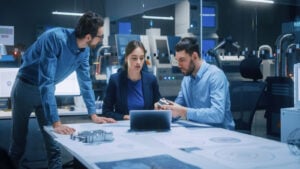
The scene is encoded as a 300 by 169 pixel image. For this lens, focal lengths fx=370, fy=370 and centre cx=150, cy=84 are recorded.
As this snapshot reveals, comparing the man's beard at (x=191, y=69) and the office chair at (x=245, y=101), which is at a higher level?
the man's beard at (x=191, y=69)

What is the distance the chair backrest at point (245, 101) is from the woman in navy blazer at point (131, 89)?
0.63 meters

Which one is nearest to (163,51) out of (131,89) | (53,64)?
(131,89)

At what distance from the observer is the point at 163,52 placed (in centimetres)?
450

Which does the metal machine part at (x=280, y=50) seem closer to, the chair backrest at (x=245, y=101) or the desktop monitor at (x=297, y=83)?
the desktop monitor at (x=297, y=83)

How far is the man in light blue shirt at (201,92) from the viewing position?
2.31m

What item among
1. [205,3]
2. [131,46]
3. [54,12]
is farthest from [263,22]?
[131,46]

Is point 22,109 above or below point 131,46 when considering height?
below

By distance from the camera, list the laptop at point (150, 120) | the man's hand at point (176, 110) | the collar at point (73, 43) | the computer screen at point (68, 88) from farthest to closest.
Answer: the computer screen at point (68, 88)
the collar at point (73, 43)
the man's hand at point (176, 110)
the laptop at point (150, 120)

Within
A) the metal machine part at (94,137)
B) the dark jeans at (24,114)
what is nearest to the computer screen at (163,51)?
the dark jeans at (24,114)

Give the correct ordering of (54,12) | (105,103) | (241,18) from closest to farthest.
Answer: (105,103), (54,12), (241,18)

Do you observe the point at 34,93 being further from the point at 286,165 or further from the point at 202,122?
the point at 286,165

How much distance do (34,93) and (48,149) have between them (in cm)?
42

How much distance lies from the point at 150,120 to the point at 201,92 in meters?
0.55

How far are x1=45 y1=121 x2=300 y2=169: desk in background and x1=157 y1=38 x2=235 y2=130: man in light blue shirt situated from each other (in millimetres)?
238
